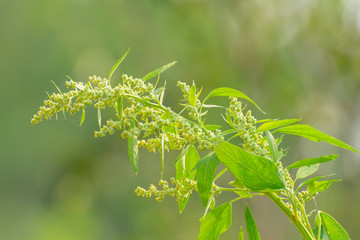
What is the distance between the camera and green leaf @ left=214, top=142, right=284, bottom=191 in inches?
16.5

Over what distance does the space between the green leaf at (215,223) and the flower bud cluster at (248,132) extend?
0.26 feet

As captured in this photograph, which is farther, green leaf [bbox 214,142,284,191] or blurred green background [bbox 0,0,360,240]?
blurred green background [bbox 0,0,360,240]

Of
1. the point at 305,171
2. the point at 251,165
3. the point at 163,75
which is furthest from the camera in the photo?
the point at 163,75

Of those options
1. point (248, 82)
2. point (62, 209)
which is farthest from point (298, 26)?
point (62, 209)

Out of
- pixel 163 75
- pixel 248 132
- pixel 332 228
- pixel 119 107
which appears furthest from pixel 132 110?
pixel 163 75

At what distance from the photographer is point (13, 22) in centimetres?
515

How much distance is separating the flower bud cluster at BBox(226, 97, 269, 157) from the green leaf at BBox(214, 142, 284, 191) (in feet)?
0.07

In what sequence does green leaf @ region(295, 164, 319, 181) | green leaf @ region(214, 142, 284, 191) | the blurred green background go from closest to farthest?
green leaf @ region(214, 142, 284, 191) → green leaf @ region(295, 164, 319, 181) → the blurred green background

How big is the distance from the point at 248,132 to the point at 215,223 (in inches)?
4.3

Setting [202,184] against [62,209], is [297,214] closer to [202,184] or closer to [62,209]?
[202,184]

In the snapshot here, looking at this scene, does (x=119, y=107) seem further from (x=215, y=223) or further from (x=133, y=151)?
(x=215, y=223)

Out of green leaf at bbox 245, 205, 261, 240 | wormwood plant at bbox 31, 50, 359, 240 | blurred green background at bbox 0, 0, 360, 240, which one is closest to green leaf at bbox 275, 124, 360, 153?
wormwood plant at bbox 31, 50, 359, 240

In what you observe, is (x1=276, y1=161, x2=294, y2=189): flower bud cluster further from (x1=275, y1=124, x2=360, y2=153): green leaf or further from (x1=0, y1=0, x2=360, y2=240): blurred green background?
(x1=0, y1=0, x2=360, y2=240): blurred green background

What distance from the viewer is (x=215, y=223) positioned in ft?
1.63
